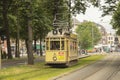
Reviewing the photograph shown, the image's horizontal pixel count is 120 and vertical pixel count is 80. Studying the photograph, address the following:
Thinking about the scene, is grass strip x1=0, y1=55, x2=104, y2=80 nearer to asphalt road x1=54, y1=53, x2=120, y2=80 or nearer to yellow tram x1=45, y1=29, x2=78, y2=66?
asphalt road x1=54, y1=53, x2=120, y2=80

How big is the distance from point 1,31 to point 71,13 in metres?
13.1

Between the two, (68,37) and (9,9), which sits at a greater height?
(9,9)

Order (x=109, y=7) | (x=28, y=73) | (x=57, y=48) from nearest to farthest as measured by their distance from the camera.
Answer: (x=28, y=73)
(x=57, y=48)
(x=109, y=7)

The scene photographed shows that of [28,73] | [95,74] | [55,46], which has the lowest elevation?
[95,74]

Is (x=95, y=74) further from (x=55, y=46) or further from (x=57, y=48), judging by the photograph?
(x=55, y=46)

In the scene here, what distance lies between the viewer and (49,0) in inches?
2060

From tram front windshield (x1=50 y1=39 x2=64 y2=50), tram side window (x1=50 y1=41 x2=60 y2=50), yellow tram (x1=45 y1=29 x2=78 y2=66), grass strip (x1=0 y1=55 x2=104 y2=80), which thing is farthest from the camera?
tram side window (x1=50 y1=41 x2=60 y2=50)

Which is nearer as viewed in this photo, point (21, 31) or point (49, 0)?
point (49, 0)

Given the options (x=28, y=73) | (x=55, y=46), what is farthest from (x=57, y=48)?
(x=28, y=73)

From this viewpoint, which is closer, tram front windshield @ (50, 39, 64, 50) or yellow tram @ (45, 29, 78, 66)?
yellow tram @ (45, 29, 78, 66)

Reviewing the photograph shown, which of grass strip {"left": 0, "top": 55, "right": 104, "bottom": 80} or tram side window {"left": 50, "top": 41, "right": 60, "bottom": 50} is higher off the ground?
tram side window {"left": 50, "top": 41, "right": 60, "bottom": 50}

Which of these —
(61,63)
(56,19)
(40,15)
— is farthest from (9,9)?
(61,63)

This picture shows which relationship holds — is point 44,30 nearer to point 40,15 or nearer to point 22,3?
point 40,15

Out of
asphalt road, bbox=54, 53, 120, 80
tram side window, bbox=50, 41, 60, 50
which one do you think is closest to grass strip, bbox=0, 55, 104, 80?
asphalt road, bbox=54, 53, 120, 80
